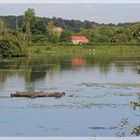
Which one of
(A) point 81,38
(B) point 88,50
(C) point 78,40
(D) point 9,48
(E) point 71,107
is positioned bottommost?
(E) point 71,107

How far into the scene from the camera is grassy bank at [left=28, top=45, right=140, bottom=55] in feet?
115

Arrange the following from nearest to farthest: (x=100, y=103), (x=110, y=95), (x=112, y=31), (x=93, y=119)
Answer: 1. (x=93, y=119)
2. (x=100, y=103)
3. (x=110, y=95)
4. (x=112, y=31)

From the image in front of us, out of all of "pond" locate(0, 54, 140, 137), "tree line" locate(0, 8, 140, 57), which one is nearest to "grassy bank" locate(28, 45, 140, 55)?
"tree line" locate(0, 8, 140, 57)

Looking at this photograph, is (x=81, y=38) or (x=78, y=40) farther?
(x=81, y=38)

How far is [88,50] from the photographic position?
36.4 metres

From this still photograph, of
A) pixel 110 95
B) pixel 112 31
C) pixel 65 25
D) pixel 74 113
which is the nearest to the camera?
pixel 74 113

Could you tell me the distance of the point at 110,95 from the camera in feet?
40.7

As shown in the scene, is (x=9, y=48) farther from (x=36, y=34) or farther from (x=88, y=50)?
(x=88, y=50)

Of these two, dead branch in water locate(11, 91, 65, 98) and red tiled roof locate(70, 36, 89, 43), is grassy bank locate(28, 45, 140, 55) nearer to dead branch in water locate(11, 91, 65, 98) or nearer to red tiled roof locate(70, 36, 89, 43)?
red tiled roof locate(70, 36, 89, 43)

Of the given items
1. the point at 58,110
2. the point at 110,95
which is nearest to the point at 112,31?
the point at 110,95

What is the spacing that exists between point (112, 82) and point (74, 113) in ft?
21.6

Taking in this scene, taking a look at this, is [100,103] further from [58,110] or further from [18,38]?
[18,38]

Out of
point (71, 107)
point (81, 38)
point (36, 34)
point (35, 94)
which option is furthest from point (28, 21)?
point (71, 107)

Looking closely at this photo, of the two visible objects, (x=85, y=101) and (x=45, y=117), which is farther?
(x=85, y=101)
